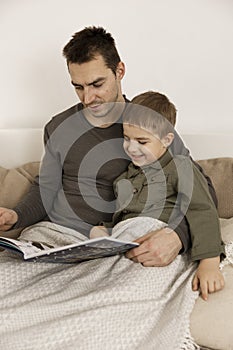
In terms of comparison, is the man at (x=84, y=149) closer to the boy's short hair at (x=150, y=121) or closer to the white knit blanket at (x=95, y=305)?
the boy's short hair at (x=150, y=121)

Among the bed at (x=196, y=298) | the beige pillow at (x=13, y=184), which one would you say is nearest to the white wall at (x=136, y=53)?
the bed at (x=196, y=298)

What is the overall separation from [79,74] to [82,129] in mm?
186

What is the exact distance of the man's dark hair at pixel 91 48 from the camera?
1660mm

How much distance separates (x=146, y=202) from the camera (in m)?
1.55

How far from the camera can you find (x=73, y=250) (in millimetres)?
1288

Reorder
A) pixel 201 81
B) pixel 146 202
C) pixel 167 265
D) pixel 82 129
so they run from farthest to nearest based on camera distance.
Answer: pixel 201 81, pixel 82 129, pixel 146 202, pixel 167 265

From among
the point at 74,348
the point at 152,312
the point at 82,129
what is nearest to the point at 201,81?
the point at 82,129

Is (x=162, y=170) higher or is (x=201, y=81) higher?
(x=201, y=81)

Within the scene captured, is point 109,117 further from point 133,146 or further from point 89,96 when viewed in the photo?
point 133,146

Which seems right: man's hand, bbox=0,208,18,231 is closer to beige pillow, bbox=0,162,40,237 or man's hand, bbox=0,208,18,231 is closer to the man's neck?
beige pillow, bbox=0,162,40,237

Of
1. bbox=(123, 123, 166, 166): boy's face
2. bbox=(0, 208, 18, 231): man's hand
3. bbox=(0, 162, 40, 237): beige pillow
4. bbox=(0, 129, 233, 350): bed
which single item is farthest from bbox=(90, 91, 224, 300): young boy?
bbox=(0, 162, 40, 237): beige pillow

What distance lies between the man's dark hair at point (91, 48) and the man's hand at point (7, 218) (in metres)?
0.47

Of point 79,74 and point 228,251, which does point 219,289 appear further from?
point 79,74

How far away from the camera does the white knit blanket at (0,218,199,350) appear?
1.21 meters
